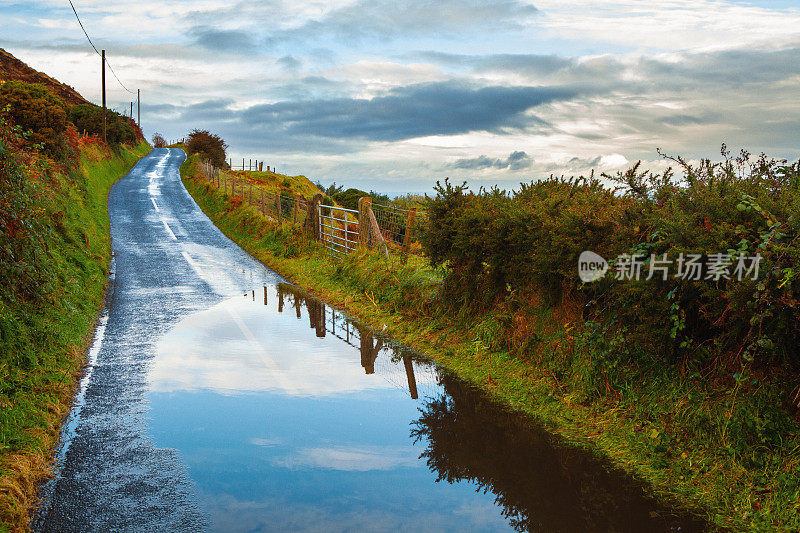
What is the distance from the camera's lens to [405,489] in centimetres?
523

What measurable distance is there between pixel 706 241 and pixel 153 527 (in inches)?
199

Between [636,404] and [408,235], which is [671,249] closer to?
[636,404]

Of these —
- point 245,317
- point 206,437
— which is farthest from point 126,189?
point 206,437

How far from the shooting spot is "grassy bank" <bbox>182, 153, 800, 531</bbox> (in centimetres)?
503

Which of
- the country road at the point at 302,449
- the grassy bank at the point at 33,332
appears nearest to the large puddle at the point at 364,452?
the country road at the point at 302,449

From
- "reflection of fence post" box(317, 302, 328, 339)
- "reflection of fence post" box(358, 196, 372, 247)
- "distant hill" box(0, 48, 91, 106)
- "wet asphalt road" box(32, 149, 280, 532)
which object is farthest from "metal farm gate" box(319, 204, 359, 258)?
"distant hill" box(0, 48, 91, 106)

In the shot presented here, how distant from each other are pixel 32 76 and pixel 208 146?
30933 mm

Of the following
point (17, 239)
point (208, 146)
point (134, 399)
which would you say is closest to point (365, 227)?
point (17, 239)

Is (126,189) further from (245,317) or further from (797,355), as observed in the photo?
(797,355)

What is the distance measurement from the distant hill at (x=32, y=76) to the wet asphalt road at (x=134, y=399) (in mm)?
50695

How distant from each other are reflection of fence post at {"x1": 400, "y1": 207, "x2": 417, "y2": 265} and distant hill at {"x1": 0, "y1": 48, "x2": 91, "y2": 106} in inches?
2290

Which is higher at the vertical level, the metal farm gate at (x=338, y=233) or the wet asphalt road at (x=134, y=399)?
the metal farm gate at (x=338, y=233)

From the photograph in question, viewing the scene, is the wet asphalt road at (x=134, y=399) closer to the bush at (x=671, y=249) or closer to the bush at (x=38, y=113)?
the bush at (x=671, y=249)

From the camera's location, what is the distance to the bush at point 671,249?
509cm
